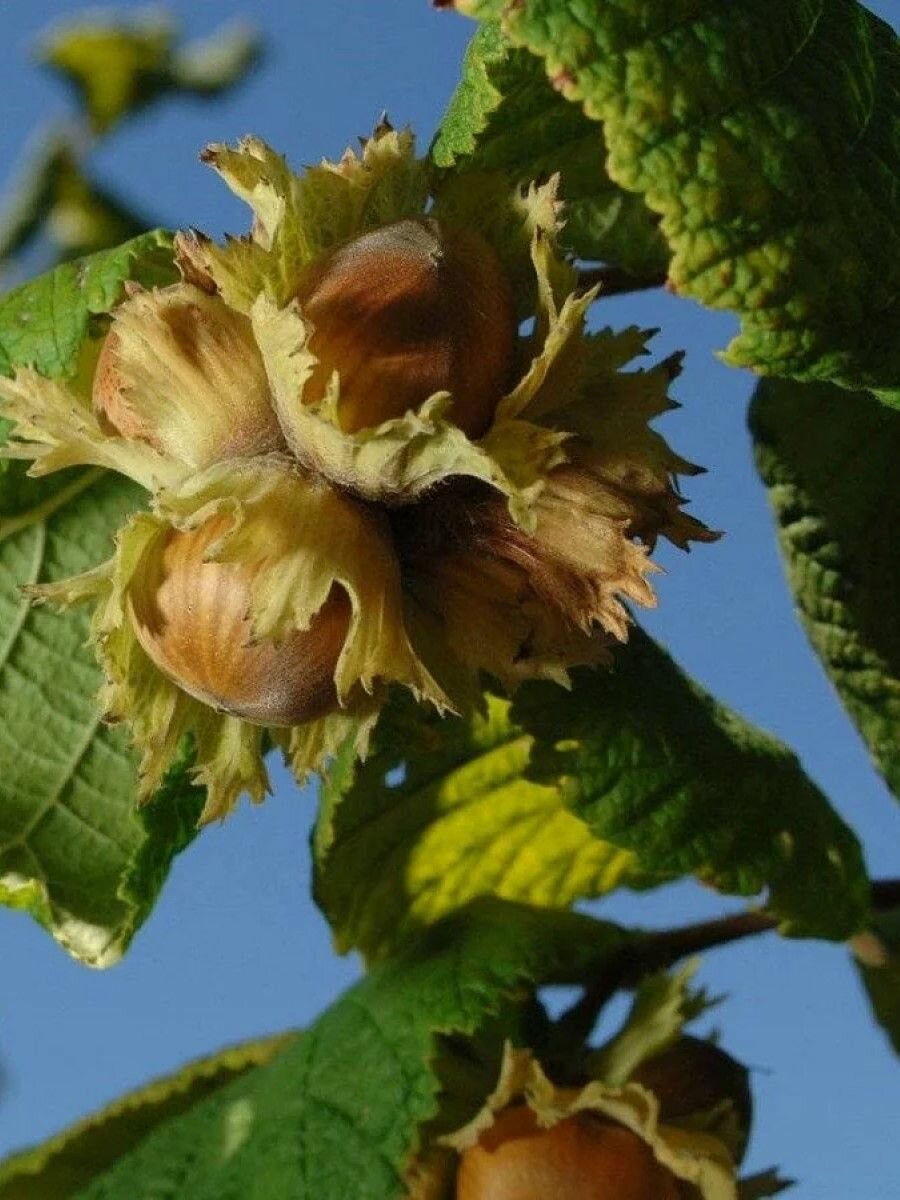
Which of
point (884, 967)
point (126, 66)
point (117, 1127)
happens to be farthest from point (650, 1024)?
point (126, 66)

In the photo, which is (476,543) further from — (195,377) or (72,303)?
(72,303)

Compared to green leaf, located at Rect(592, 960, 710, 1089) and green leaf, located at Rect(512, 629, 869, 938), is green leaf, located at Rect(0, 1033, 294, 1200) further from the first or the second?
green leaf, located at Rect(512, 629, 869, 938)

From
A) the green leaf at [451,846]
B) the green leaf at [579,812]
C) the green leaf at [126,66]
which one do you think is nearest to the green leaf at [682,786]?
the green leaf at [579,812]

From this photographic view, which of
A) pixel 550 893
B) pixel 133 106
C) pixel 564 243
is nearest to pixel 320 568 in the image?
pixel 564 243

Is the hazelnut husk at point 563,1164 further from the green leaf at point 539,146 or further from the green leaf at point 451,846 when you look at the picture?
the green leaf at point 539,146

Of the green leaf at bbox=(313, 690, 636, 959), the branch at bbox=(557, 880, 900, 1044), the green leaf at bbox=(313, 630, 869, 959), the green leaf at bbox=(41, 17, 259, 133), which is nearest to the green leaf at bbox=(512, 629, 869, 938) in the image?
the green leaf at bbox=(313, 630, 869, 959)

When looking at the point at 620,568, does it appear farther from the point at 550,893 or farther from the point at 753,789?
the point at 550,893
